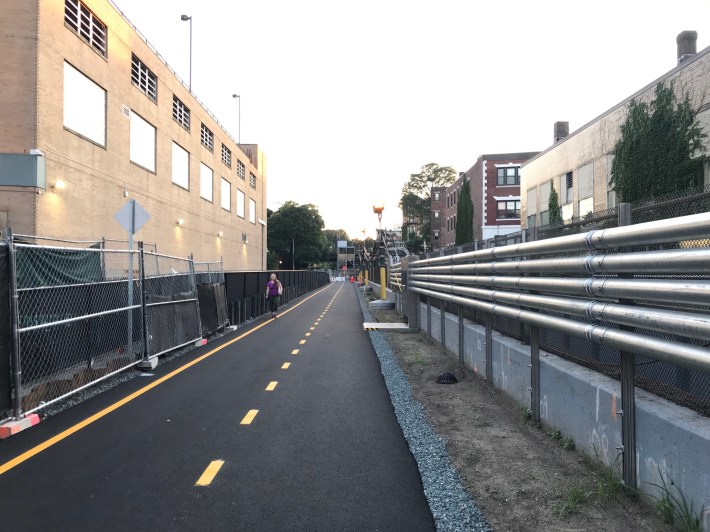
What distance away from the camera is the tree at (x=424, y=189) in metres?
85.8

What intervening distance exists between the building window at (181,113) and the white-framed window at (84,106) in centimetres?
932

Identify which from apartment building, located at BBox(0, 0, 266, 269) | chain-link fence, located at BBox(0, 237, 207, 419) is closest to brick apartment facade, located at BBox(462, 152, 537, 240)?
apartment building, located at BBox(0, 0, 266, 269)

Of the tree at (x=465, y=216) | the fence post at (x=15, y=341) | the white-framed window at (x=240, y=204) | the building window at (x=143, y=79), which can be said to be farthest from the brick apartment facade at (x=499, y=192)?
the fence post at (x=15, y=341)

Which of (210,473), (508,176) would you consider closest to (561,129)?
(508,176)

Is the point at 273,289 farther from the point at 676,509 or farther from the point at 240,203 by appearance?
the point at 240,203

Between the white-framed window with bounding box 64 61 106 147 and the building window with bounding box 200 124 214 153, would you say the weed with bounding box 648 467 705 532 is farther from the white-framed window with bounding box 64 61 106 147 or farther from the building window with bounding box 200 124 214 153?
the building window with bounding box 200 124 214 153

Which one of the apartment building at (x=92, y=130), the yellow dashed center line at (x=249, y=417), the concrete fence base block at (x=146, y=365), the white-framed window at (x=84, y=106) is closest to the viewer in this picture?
the yellow dashed center line at (x=249, y=417)

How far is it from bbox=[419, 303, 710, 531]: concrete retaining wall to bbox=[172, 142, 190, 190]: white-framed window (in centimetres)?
2620

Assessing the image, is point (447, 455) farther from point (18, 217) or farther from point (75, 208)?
point (75, 208)

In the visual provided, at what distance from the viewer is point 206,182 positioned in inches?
1388

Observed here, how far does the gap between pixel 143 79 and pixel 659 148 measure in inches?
898

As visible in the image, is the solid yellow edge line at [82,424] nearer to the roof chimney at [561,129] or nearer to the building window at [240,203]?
the roof chimney at [561,129]

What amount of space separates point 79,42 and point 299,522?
19894 mm

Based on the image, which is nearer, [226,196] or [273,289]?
[273,289]
